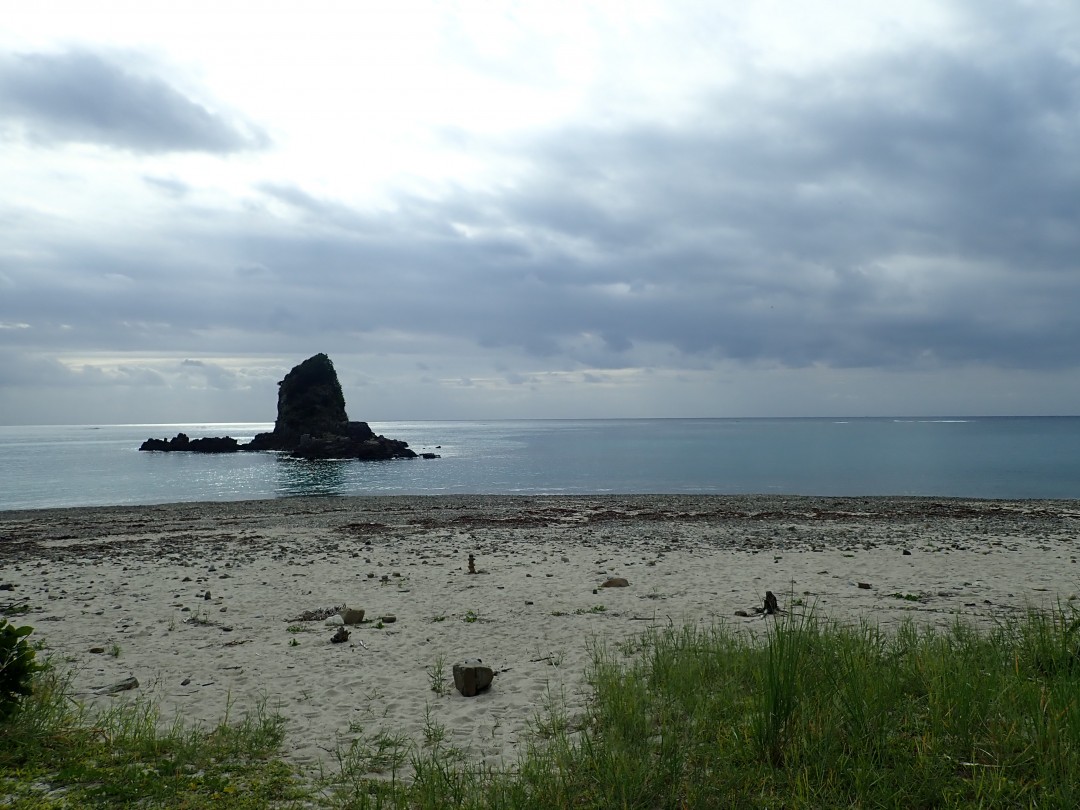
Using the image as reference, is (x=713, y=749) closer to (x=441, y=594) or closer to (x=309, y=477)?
(x=441, y=594)

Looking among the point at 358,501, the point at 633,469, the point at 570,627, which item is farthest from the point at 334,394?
the point at 570,627

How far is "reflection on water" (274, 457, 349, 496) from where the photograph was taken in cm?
5703

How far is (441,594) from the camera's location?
45.4 ft

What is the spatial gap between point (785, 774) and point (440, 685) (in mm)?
4458

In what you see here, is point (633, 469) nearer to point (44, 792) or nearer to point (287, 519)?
point (287, 519)

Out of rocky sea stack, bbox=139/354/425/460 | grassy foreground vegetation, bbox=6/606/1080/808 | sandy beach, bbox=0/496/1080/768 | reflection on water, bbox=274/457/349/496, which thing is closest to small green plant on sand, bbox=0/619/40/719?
grassy foreground vegetation, bbox=6/606/1080/808

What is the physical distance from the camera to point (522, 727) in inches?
265

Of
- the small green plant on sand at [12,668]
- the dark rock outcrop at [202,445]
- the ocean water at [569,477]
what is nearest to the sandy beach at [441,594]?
the small green plant on sand at [12,668]

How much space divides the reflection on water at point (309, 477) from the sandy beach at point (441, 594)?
90.0 feet

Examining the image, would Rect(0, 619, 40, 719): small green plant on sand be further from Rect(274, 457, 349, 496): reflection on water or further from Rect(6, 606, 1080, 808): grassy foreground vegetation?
Rect(274, 457, 349, 496): reflection on water

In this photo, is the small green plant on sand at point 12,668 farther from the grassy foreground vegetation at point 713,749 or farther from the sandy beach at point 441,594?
the sandy beach at point 441,594

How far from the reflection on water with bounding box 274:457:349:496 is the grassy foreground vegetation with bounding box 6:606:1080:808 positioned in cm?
5044

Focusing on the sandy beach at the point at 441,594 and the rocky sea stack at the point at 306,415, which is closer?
the sandy beach at the point at 441,594

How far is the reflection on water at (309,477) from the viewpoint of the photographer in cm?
5703
